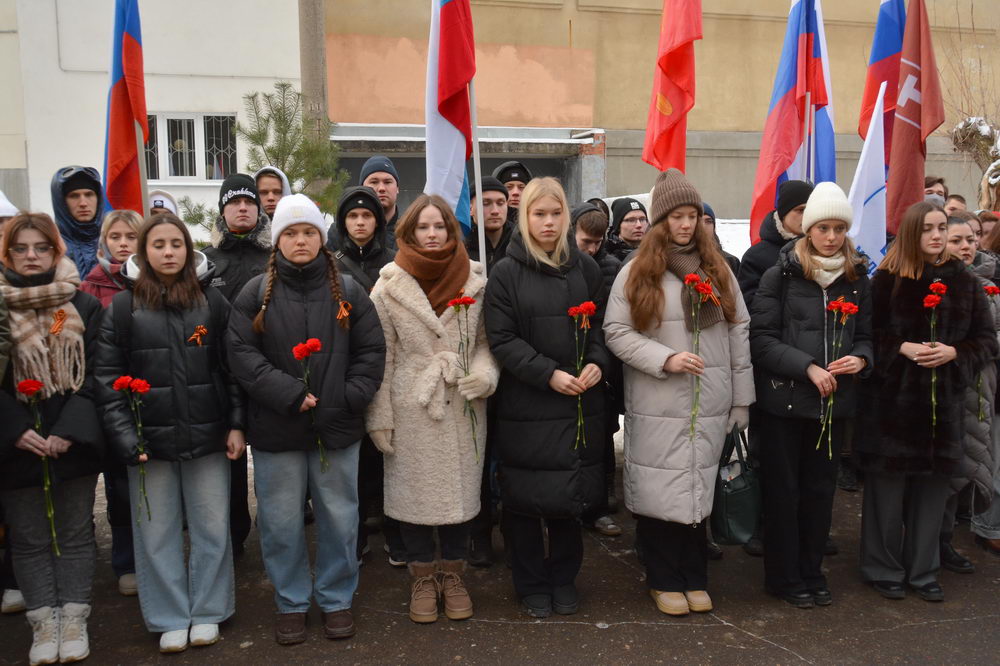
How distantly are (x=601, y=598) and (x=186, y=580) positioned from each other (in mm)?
2082

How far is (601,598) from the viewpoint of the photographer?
4480 millimetres

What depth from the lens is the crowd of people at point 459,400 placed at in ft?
12.5

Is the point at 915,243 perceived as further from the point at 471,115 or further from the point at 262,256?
the point at 262,256

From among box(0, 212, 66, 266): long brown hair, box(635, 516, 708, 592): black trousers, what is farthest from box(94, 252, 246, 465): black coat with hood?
box(635, 516, 708, 592): black trousers

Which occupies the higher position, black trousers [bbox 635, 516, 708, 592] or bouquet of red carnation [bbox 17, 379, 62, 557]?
bouquet of red carnation [bbox 17, 379, 62, 557]

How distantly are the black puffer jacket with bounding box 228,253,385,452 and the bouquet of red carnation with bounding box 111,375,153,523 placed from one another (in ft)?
1.33

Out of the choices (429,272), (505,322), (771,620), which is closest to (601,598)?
(771,620)

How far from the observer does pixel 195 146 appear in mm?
12969

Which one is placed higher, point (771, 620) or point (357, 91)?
point (357, 91)

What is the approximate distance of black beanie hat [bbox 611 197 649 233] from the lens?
5961 millimetres

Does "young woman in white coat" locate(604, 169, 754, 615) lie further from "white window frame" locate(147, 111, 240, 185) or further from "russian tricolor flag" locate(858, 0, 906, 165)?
"white window frame" locate(147, 111, 240, 185)

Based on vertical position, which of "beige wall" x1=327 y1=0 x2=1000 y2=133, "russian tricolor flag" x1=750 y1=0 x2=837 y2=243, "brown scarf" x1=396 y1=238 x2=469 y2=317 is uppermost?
"beige wall" x1=327 y1=0 x2=1000 y2=133

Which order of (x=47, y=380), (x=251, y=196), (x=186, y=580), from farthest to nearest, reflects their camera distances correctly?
(x=251, y=196) → (x=186, y=580) → (x=47, y=380)

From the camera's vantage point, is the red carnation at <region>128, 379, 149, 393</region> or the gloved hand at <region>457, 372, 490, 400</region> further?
the gloved hand at <region>457, 372, 490, 400</region>
